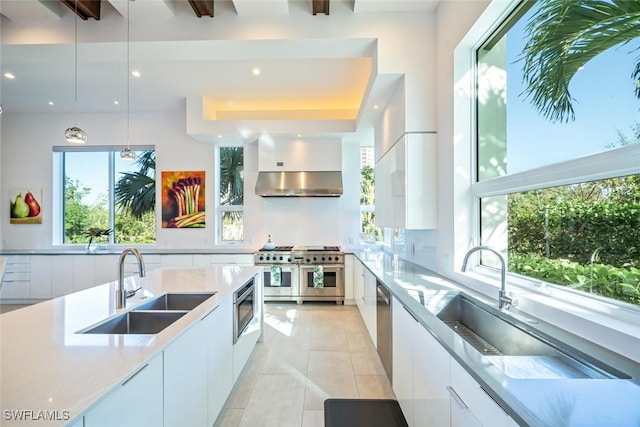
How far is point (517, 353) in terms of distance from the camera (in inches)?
52.5

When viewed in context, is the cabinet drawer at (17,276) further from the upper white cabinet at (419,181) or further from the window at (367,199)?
the upper white cabinet at (419,181)

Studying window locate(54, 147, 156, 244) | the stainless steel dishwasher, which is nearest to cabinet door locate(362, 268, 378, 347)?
the stainless steel dishwasher

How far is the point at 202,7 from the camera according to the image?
2.52 m

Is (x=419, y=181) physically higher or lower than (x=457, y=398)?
higher

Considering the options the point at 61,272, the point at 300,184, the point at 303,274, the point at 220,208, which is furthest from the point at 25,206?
the point at 303,274

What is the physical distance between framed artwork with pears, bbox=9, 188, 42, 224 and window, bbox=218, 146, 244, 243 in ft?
10.7

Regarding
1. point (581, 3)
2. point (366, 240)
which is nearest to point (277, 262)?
point (366, 240)

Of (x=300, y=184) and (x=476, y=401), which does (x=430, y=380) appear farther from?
(x=300, y=184)

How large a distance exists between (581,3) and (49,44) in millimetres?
4067

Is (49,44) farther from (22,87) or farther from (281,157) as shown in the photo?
(281,157)

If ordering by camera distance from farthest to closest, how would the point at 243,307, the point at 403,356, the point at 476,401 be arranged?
the point at 243,307, the point at 403,356, the point at 476,401

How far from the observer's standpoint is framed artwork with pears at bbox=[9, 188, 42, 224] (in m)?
5.05

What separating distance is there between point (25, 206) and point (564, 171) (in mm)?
7487

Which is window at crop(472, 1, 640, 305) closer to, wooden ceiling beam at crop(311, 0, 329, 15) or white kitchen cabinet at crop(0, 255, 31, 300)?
wooden ceiling beam at crop(311, 0, 329, 15)
